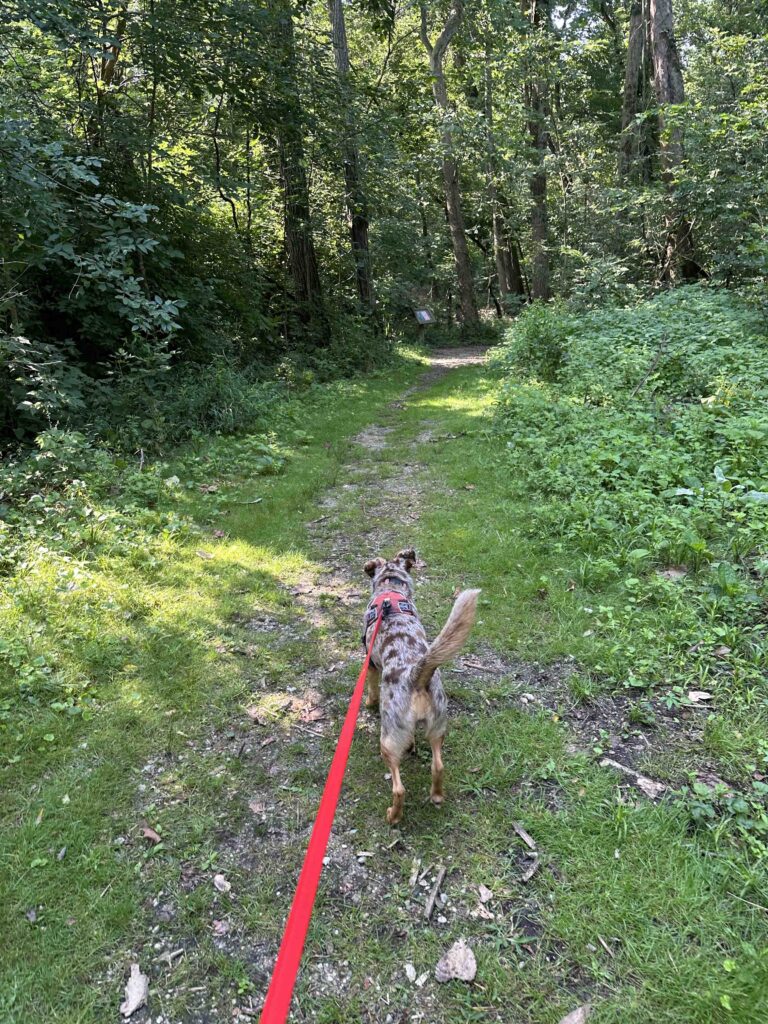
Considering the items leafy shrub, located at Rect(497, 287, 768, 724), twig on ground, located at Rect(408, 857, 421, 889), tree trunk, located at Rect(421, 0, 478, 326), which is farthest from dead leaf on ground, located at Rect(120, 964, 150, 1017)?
tree trunk, located at Rect(421, 0, 478, 326)

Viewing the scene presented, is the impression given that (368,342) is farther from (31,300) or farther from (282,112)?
(31,300)

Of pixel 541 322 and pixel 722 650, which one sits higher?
pixel 541 322

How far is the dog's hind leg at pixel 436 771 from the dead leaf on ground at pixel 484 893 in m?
0.43

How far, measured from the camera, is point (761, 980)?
6.03 ft

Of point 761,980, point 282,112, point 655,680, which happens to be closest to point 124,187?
point 282,112

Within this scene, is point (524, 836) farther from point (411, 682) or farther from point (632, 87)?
point (632, 87)

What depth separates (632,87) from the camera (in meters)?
16.1

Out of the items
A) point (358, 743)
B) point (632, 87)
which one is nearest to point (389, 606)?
point (358, 743)

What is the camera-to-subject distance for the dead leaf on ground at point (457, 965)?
2.03 m

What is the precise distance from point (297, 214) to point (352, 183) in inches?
62.0

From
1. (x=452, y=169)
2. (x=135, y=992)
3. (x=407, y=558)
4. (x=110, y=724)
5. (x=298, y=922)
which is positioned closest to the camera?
(x=298, y=922)

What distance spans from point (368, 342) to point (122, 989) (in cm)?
1606

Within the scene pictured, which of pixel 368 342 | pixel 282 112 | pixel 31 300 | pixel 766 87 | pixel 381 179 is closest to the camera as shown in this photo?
pixel 31 300

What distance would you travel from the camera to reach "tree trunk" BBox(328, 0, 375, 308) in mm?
12359
